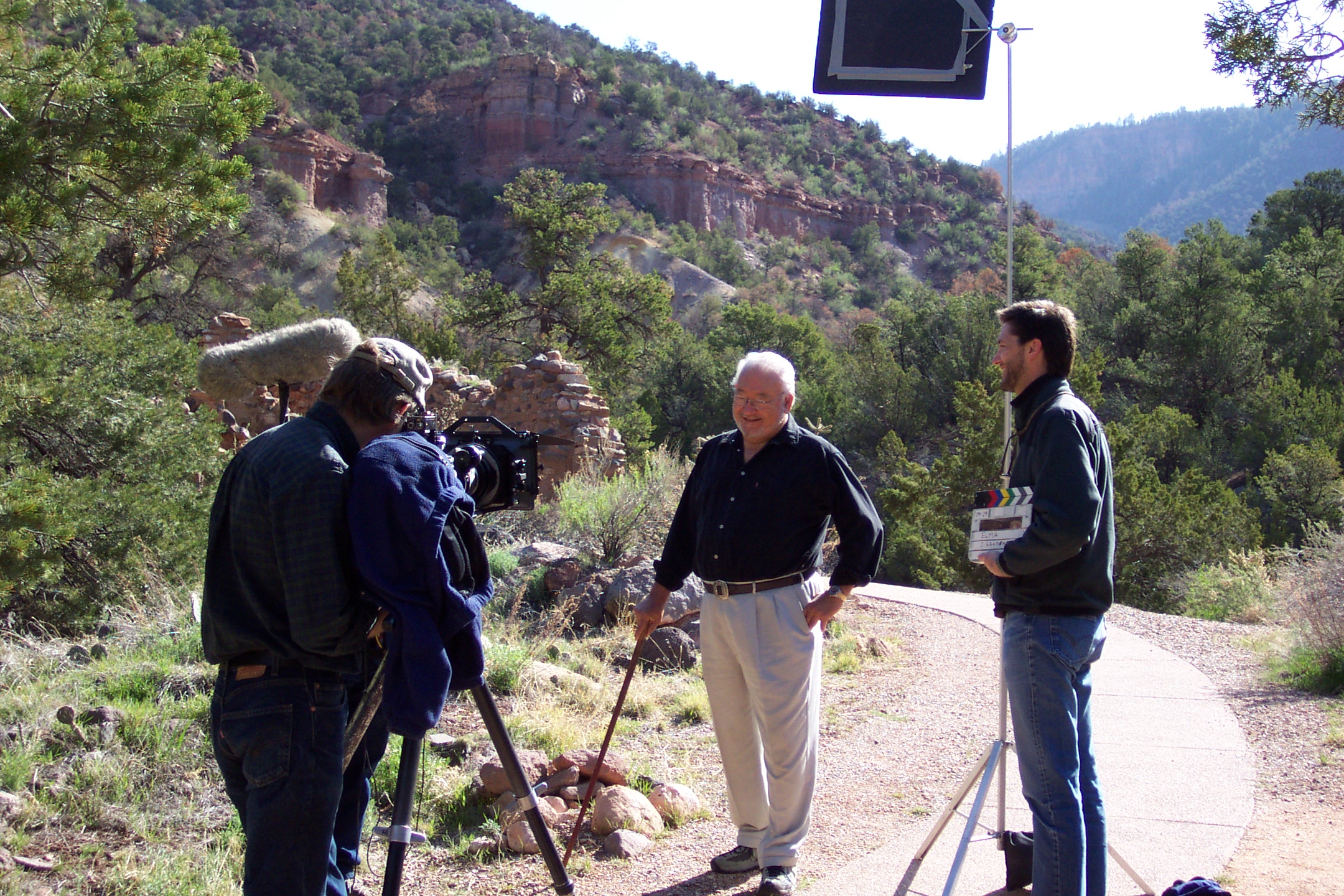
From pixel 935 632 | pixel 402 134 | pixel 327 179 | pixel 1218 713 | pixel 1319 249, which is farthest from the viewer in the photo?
pixel 402 134

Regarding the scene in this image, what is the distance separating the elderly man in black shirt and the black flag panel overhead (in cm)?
156

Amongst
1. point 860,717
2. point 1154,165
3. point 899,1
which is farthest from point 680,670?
point 1154,165

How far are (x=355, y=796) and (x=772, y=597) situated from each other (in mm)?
1418

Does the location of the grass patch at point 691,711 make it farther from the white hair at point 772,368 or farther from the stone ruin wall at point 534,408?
the stone ruin wall at point 534,408

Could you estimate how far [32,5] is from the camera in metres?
4.65

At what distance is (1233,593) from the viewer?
11117 millimetres

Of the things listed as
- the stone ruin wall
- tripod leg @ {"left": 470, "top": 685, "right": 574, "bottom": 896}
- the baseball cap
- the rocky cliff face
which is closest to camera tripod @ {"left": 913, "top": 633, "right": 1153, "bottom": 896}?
tripod leg @ {"left": 470, "top": 685, "right": 574, "bottom": 896}

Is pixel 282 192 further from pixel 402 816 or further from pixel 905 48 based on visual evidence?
pixel 402 816

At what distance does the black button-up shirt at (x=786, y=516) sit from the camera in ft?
10.9

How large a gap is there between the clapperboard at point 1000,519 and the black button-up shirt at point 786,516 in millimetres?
451

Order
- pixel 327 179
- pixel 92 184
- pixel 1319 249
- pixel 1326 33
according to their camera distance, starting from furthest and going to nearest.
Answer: pixel 327 179
pixel 1319 249
pixel 1326 33
pixel 92 184

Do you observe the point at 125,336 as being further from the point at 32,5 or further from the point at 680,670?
the point at 680,670

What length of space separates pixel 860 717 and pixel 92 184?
4818mm

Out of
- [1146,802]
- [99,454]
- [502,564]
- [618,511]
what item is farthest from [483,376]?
[1146,802]
